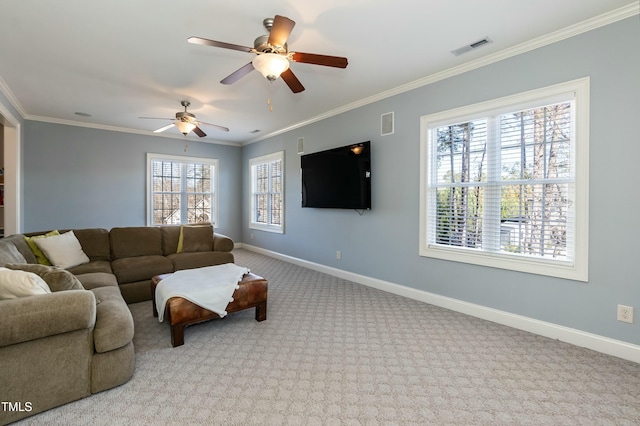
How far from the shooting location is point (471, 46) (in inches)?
114

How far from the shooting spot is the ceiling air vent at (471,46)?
2777 millimetres

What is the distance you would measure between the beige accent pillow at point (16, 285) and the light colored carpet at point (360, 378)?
0.71 meters

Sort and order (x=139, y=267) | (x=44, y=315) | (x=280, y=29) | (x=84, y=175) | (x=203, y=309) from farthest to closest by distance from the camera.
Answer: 1. (x=84, y=175)
2. (x=139, y=267)
3. (x=203, y=309)
4. (x=280, y=29)
5. (x=44, y=315)

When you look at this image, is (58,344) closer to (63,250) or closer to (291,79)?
(63,250)

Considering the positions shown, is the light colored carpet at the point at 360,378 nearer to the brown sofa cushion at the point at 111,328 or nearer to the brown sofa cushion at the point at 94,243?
the brown sofa cushion at the point at 111,328

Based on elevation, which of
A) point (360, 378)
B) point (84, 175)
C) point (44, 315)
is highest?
point (84, 175)

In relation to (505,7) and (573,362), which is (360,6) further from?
(573,362)

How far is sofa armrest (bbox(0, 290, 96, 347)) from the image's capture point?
5.22 feet

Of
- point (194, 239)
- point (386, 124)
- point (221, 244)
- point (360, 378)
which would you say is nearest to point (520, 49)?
point (386, 124)

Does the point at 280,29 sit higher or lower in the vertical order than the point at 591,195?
higher

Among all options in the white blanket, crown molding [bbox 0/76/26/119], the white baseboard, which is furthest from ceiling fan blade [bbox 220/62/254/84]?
crown molding [bbox 0/76/26/119]

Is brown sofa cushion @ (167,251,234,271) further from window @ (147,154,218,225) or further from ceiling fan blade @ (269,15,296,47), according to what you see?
ceiling fan blade @ (269,15,296,47)

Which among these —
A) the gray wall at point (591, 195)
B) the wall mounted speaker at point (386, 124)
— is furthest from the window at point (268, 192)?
the wall mounted speaker at point (386, 124)

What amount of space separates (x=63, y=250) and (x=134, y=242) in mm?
810
